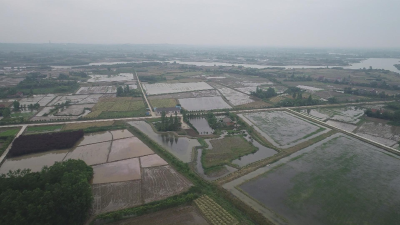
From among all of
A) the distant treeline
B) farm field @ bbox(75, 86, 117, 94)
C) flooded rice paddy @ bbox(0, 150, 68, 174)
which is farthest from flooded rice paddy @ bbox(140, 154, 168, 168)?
farm field @ bbox(75, 86, 117, 94)

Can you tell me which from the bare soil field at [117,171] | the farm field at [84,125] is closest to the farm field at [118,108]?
the farm field at [84,125]

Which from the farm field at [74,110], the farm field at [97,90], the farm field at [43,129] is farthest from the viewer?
the farm field at [97,90]

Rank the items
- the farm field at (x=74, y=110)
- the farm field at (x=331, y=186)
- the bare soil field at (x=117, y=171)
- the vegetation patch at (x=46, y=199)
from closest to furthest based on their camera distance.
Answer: the vegetation patch at (x=46, y=199), the farm field at (x=331, y=186), the bare soil field at (x=117, y=171), the farm field at (x=74, y=110)

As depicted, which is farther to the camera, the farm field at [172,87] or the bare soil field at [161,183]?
the farm field at [172,87]

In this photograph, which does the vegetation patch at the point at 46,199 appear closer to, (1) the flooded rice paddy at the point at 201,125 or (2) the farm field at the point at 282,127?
(1) the flooded rice paddy at the point at 201,125

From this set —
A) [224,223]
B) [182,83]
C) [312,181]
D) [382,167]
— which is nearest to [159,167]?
[224,223]

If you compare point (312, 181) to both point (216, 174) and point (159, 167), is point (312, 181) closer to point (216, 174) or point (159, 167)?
point (216, 174)

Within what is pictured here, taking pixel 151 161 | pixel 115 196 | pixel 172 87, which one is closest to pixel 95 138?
pixel 151 161

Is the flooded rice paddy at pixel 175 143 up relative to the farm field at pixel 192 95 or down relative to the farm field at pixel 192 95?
down

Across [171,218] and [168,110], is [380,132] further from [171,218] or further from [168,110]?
[168,110]
